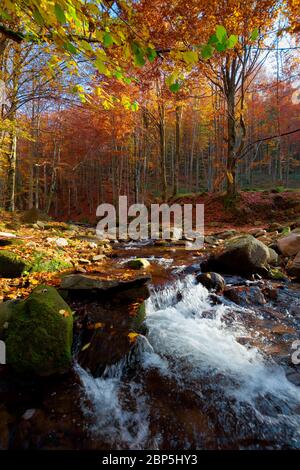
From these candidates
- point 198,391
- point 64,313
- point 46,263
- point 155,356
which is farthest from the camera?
point 46,263

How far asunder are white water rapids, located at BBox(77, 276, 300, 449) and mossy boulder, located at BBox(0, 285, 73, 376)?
31 centimetres

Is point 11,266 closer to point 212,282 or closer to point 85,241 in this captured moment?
point 212,282

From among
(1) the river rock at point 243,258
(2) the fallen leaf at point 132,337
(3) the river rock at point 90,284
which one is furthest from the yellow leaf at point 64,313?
(1) the river rock at point 243,258

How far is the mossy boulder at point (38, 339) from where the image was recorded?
242 cm

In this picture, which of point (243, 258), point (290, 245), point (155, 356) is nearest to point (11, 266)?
point (155, 356)

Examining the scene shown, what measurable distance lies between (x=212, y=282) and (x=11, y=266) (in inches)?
137

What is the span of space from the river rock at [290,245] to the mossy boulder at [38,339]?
5032 millimetres

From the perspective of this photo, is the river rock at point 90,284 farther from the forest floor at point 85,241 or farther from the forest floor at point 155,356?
the forest floor at point 85,241

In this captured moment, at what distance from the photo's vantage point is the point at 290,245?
232 inches

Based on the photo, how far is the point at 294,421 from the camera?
2.19m

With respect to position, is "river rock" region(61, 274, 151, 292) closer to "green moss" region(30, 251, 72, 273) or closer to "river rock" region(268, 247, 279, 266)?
"green moss" region(30, 251, 72, 273)

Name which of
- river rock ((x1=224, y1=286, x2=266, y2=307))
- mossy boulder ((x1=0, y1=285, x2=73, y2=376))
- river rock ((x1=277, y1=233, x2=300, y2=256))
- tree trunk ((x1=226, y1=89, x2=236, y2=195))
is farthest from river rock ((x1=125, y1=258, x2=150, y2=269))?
tree trunk ((x1=226, y1=89, x2=236, y2=195))
